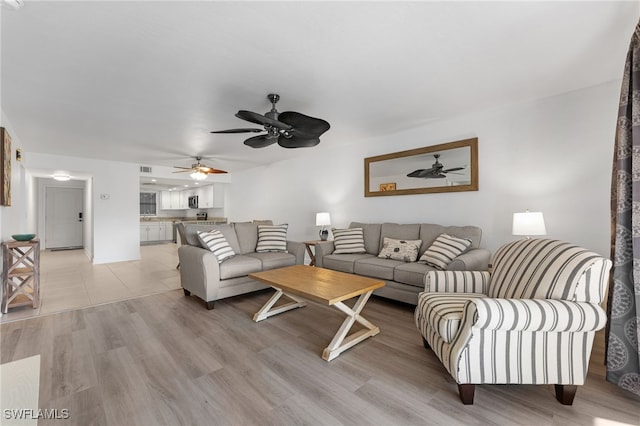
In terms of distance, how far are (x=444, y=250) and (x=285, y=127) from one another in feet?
7.05

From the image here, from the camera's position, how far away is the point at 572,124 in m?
2.85

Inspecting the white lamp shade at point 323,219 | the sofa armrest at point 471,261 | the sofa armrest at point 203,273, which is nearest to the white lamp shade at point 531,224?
the sofa armrest at point 471,261

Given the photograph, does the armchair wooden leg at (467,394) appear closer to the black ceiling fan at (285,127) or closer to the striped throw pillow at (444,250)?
the striped throw pillow at (444,250)

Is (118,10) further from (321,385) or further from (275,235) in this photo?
(275,235)

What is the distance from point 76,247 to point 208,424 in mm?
9746

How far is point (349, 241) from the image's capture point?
13.2 ft

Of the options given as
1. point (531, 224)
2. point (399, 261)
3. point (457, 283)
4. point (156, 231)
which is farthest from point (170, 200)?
point (531, 224)

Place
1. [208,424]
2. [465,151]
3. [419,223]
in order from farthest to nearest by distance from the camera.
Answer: [419,223] < [465,151] < [208,424]

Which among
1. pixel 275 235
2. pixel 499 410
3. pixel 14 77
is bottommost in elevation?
pixel 499 410

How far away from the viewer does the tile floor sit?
3.30 m

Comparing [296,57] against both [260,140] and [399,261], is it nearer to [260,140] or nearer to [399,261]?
[260,140]

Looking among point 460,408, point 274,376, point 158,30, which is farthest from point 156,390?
point 158,30

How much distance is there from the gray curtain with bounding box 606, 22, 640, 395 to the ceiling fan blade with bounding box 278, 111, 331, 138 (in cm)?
208

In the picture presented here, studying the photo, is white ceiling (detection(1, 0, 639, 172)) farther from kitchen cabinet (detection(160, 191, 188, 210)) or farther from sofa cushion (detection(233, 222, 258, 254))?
kitchen cabinet (detection(160, 191, 188, 210))
